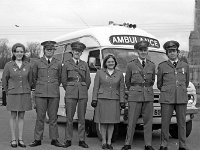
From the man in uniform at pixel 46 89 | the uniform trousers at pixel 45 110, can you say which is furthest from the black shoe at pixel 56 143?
the uniform trousers at pixel 45 110

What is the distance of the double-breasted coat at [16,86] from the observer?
732 cm

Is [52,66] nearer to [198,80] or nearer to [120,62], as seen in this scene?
[120,62]

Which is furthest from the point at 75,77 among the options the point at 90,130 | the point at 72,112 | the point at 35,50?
the point at 35,50

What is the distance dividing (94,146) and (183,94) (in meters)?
2.10

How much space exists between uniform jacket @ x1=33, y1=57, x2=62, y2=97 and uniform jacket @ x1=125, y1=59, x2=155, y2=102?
1.44 meters

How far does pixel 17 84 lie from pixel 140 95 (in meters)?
2.41

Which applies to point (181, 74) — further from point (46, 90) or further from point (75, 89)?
point (46, 90)

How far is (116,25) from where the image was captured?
9695mm

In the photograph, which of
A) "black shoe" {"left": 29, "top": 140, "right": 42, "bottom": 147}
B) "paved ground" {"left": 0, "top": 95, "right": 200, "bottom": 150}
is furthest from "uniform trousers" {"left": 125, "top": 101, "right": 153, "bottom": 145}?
"black shoe" {"left": 29, "top": 140, "right": 42, "bottom": 147}

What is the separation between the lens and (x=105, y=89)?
734 cm

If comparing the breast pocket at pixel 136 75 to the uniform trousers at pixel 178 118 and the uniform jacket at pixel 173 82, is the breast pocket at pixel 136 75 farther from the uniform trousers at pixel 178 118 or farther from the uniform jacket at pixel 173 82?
the uniform trousers at pixel 178 118

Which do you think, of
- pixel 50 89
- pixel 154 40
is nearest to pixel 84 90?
pixel 50 89

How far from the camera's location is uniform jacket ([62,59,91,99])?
743 centimetres

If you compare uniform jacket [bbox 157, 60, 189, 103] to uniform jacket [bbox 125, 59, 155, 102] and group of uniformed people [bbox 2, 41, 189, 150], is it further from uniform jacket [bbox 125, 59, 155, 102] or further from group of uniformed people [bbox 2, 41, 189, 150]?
uniform jacket [bbox 125, 59, 155, 102]
